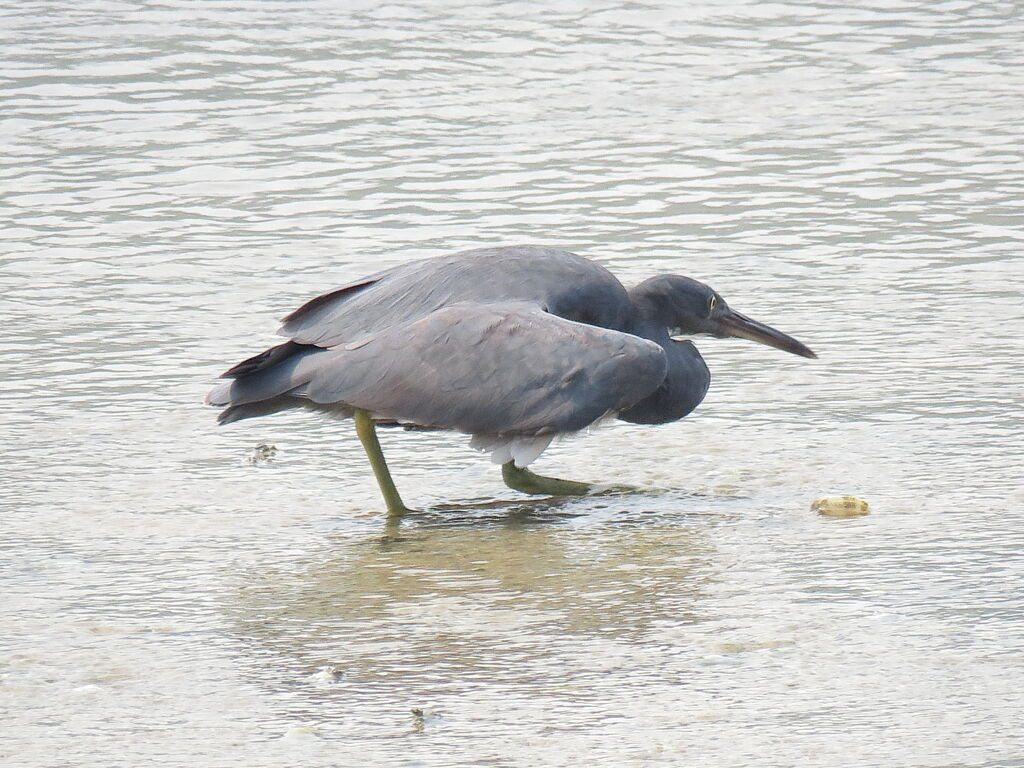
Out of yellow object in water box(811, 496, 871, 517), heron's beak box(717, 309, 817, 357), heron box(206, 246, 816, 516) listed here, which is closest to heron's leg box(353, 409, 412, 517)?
heron box(206, 246, 816, 516)

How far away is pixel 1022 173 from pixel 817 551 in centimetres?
516

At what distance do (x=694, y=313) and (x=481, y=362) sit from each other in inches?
44.6

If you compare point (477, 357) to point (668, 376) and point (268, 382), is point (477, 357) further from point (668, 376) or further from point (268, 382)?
point (668, 376)

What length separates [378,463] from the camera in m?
5.91

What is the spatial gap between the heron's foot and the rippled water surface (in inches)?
3.2

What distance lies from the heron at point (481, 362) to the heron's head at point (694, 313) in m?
0.16

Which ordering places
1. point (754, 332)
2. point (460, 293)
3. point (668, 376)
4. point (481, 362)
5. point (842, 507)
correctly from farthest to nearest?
point (754, 332) < point (668, 376) < point (460, 293) < point (481, 362) < point (842, 507)

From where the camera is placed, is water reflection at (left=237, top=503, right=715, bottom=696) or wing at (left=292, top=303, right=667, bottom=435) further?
wing at (left=292, top=303, right=667, bottom=435)

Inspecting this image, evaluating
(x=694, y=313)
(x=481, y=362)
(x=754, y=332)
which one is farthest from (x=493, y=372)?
(x=754, y=332)

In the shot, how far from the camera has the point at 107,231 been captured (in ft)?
30.5

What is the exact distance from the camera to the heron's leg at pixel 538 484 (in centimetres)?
607

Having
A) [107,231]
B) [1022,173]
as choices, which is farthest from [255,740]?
[1022,173]

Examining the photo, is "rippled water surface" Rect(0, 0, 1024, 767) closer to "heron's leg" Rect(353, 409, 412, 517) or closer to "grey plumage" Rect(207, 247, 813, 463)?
"heron's leg" Rect(353, 409, 412, 517)

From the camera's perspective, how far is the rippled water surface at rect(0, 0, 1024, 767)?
4250mm
